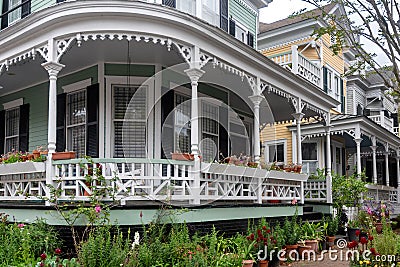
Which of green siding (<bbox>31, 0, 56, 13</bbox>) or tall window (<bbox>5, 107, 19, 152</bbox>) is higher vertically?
green siding (<bbox>31, 0, 56, 13</bbox>)

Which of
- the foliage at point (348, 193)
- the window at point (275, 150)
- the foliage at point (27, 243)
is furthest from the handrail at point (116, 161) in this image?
the window at point (275, 150)

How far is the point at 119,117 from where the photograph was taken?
400 inches

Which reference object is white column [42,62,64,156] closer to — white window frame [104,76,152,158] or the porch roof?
the porch roof

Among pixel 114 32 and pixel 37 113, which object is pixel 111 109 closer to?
pixel 114 32

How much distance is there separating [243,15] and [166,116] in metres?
6.81

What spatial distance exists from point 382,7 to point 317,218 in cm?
599

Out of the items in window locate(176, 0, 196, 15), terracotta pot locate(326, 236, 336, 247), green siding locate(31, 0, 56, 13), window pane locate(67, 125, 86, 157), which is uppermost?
green siding locate(31, 0, 56, 13)

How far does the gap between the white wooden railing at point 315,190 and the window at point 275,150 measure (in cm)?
615

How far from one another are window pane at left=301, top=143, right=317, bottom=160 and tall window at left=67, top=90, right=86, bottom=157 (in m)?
12.2

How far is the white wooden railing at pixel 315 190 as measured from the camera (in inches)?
539

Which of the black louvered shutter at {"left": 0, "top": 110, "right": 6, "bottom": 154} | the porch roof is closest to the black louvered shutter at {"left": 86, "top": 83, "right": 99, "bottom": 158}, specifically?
the porch roof

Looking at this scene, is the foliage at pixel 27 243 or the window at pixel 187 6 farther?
the window at pixel 187 6

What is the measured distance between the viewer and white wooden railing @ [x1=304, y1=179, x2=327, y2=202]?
45.0ft

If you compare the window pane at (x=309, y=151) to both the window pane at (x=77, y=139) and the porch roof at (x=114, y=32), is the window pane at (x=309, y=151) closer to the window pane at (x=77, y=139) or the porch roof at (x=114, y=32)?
the porch roof at (x=114, y=32)
